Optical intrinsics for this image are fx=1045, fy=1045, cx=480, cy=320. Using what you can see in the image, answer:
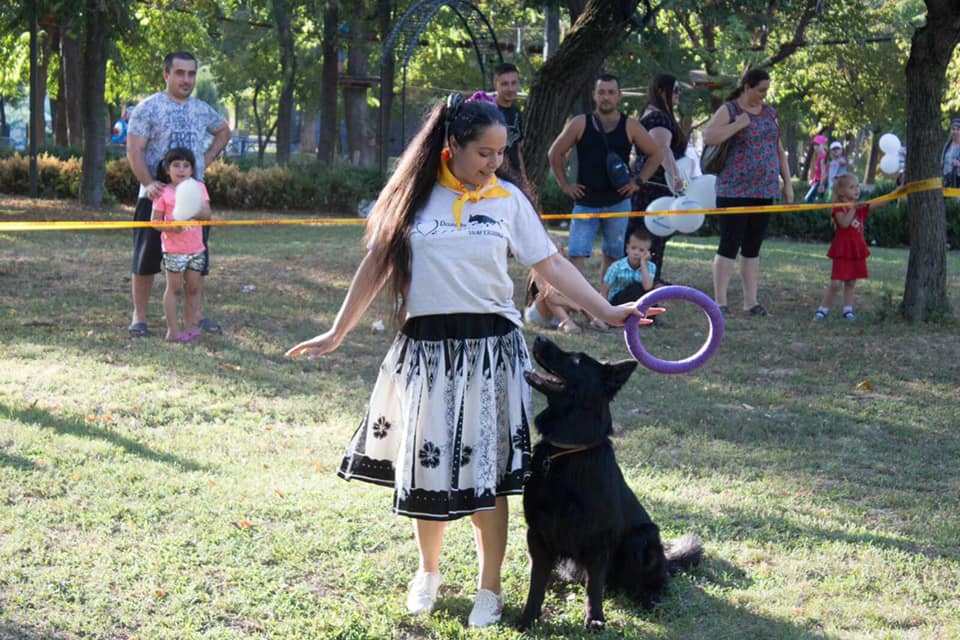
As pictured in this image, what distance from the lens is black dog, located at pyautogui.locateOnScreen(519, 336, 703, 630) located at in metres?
3.30

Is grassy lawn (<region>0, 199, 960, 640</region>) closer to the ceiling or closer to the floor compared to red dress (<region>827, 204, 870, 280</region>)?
closer to the floor

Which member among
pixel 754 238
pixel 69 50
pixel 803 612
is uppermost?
pixel 69 50

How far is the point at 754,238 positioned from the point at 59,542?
6755 mm

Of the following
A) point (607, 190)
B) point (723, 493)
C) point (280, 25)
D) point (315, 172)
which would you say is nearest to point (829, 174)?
point (315, 172)

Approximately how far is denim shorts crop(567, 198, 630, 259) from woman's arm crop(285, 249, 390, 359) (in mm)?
5386

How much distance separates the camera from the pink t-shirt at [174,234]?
7477 millimetres

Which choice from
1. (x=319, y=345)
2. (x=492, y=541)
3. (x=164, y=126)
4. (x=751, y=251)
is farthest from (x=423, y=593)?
(x=751, y=251)

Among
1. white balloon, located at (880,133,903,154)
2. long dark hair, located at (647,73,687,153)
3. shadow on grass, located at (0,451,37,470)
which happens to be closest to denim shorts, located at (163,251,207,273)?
shadow on grass, located at (0,451,37,470)

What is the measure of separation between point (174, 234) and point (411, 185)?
4.61 m

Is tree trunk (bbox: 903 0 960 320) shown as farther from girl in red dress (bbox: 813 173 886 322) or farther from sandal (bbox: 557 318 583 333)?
sandal (bbox: 557 318 583 333)

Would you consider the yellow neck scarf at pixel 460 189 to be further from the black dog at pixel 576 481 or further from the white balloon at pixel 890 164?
the white balloon at pixel 890 164

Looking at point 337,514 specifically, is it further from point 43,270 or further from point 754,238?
point 43,270

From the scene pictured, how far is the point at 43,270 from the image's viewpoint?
10625mm

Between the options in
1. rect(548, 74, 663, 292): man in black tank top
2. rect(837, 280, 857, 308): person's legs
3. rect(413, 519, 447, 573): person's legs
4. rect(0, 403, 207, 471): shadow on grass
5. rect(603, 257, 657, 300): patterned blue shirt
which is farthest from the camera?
rect(837, 280, 857, 308): person's legs
